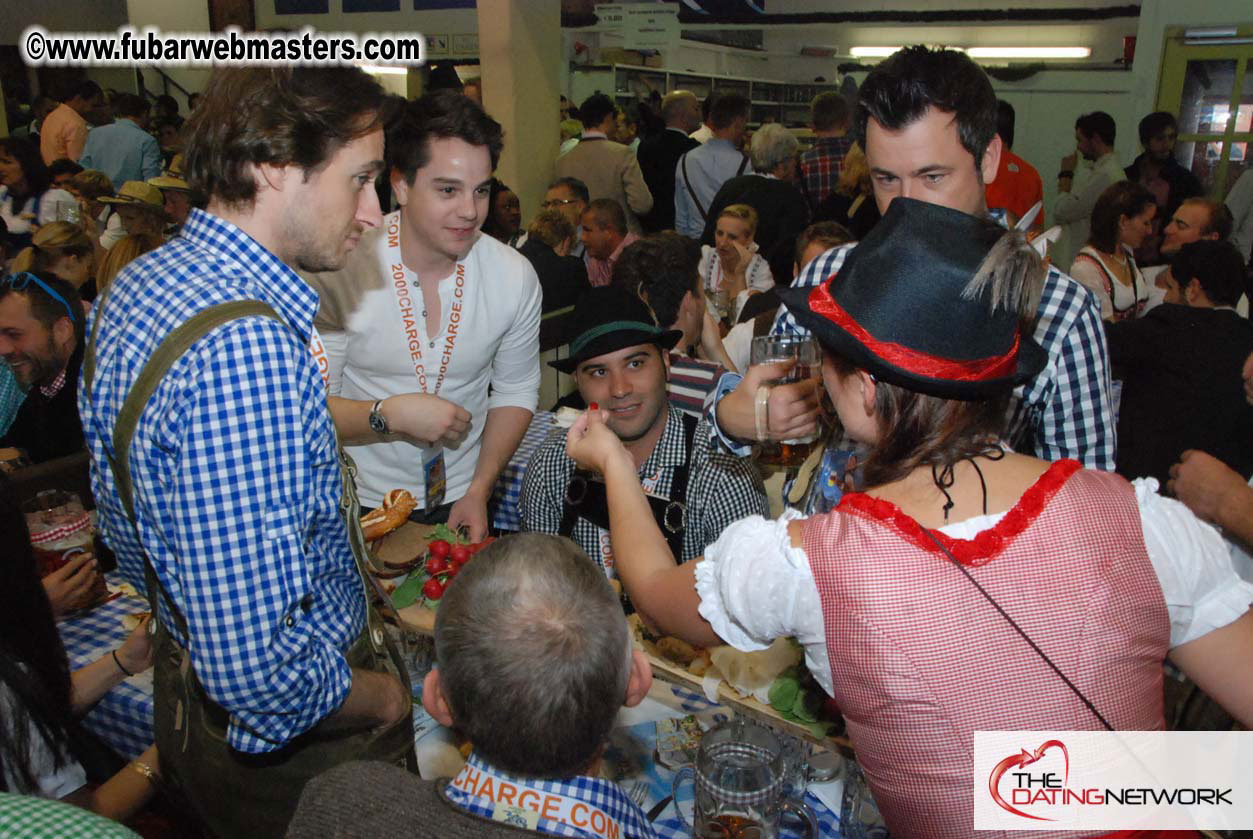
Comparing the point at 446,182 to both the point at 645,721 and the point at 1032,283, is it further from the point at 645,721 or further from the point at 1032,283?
the point at 1032,283

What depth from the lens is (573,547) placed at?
1.26 m

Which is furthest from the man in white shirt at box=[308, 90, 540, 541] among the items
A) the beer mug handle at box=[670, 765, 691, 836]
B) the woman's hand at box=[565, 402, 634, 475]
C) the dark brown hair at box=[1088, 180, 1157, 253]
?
the dark brown hair at box=[1088, 180, 1157, 253]

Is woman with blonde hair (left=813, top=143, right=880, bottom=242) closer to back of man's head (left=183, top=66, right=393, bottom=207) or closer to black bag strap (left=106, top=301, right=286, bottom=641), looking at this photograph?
back of man's head (left=183, top=66, right=393, bottom=207)

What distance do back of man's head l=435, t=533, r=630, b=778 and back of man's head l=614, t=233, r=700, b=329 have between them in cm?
278

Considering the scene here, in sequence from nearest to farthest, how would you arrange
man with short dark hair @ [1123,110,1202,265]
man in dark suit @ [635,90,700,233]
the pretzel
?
the pretzel
man with short dark hair @ [1123,110,1202,265]
man in dark suit @ [635,90,700,233]

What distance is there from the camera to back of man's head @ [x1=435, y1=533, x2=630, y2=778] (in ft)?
3.64

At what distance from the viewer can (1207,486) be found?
2.14 m

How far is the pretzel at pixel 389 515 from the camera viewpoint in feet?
7.92

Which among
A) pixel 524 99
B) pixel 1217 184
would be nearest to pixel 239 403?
pixel 524 99

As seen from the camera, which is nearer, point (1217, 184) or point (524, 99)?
point (524, 99)

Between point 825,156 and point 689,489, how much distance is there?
4720 mm

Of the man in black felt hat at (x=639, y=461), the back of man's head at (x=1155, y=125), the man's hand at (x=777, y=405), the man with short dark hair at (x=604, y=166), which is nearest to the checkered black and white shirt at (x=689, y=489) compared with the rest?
the man in black felt hat at (x=639, y=461)

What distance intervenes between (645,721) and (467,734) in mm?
824

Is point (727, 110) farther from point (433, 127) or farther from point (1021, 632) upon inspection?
point (1021, 632)
